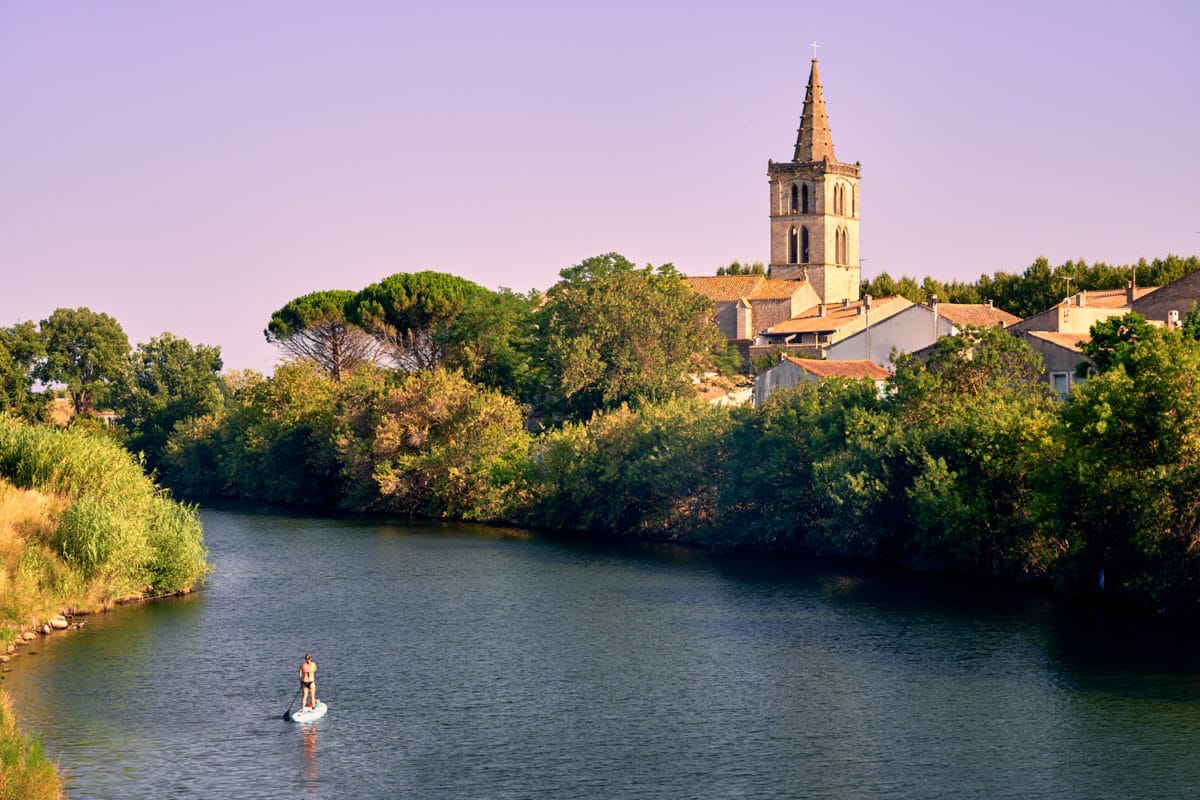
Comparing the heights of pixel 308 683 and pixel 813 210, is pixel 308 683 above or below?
below

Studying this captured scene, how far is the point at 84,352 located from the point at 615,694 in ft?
320

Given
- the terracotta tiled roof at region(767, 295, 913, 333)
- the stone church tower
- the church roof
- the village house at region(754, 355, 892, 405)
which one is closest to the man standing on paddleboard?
the village house at region(754, 355, 892, 405)

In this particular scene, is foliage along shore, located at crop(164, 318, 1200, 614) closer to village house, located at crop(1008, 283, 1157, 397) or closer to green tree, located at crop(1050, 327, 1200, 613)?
green tree, located at crop(1050, 327, 1200, 613)

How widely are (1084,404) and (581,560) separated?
24980 mm

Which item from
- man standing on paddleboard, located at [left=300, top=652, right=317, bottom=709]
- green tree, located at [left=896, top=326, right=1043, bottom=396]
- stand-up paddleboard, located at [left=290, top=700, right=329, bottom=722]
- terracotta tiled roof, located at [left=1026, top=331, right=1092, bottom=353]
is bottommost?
stand-up paddleboard, located at [left=290, top=700, right=329, bottom=722]

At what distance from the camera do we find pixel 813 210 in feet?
517

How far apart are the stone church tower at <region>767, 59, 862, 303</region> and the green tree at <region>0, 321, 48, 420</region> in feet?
270

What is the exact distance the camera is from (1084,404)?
47500mm

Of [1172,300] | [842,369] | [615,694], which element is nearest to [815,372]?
[842,369]

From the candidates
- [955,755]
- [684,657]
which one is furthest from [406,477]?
[955,755]

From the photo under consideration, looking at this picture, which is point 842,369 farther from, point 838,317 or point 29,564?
point 838,317

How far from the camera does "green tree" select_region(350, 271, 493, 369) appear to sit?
117 m

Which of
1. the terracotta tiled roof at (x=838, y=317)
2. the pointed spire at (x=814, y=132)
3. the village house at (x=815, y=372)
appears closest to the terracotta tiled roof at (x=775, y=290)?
the terracotta tiled roof at (x=838, y=317)

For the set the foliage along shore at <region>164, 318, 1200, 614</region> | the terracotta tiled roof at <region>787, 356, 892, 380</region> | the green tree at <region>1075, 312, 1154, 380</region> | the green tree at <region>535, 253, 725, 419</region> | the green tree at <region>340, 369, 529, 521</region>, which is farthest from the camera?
the green tree at <region>535, 253, 725, 419</region>
